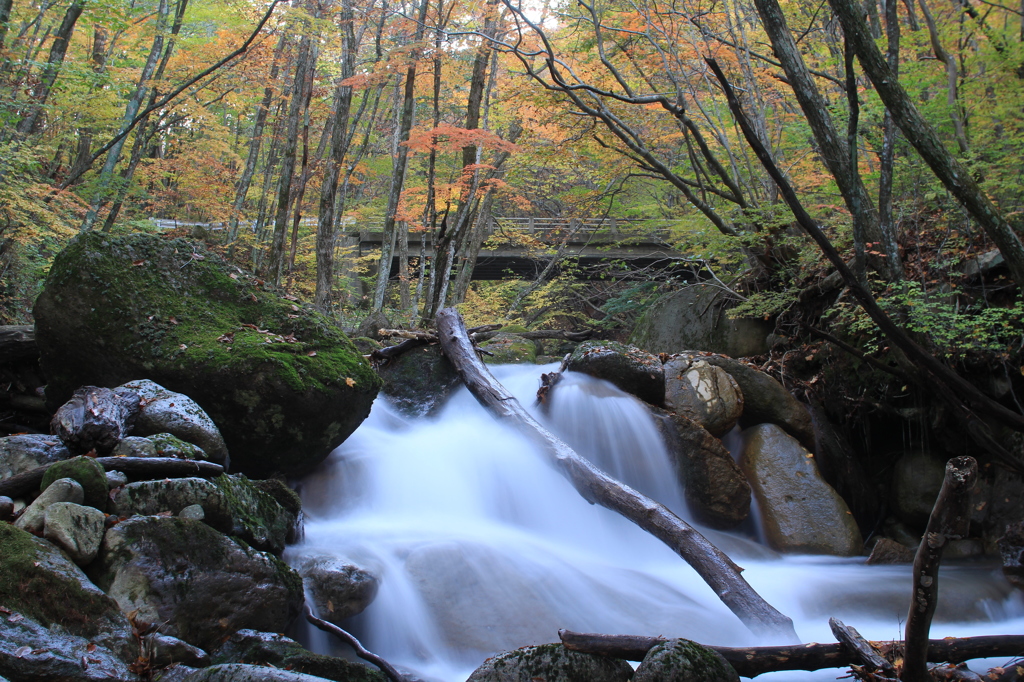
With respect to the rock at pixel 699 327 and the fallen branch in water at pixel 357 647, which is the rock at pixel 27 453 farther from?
the rock at pixel 699 327

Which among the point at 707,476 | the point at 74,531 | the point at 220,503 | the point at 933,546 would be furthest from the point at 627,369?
the point at 74,531

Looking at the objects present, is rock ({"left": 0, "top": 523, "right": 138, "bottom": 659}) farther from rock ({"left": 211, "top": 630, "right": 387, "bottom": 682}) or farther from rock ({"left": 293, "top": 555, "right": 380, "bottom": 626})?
rock ({"left": 293, "top": 555, "right": 380, "bottom": 626})

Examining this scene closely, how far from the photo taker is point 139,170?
15.1m

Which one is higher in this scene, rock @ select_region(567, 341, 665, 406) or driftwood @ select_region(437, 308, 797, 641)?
rock @ select_region(567, 341, 665, 406)

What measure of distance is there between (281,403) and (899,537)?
6.84 meters

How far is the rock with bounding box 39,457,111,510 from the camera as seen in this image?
3303 mm

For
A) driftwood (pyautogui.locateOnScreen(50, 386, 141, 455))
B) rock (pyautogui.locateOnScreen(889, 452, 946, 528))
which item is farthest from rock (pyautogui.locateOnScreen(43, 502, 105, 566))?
rock (pyautogui.locateOnScreen(889, 452, 946, 528))

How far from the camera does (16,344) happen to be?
555 centimetres

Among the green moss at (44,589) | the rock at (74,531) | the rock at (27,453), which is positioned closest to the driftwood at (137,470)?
the rock at (27,453)

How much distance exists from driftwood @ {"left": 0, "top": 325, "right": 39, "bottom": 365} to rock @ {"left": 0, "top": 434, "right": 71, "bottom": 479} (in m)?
2.13

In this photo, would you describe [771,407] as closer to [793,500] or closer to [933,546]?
[793,500]

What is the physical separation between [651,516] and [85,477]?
379 centimetres

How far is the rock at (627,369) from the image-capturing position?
7.44 m

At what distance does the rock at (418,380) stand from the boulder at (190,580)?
161 inches
